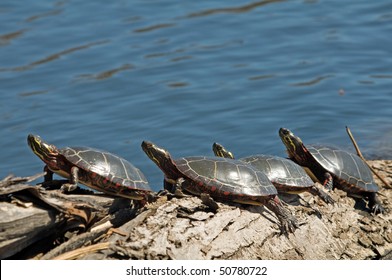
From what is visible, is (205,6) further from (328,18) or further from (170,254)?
(170,254)

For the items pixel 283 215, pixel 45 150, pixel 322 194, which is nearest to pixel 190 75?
pixel 322 194

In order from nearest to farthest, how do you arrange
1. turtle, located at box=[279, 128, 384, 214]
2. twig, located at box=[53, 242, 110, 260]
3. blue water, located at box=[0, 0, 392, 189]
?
1. twig, located at box=[53, 242, 110, 260]
2. turtle, located at box=[279, 128, 384, 214]
3. blue water, located at box=[0, 0, 392, 189]

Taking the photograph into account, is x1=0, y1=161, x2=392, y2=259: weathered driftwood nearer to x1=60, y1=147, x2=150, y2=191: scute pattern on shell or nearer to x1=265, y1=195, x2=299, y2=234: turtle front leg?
x1=265, y1=195, x2=299, y2=234: turtle front leg

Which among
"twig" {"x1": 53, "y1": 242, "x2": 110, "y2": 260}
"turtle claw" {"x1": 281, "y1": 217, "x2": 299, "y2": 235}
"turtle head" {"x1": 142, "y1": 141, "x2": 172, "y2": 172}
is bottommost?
"turtle claw" {"x1": 281, "y1": 217, "x2": 299, "y2": 235}

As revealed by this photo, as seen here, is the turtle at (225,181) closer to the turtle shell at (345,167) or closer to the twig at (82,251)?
the twig at (82,251)

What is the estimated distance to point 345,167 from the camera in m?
7.01

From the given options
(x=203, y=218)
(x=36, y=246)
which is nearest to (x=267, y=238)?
(x=203, y=218)

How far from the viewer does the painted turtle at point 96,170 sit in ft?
18.6

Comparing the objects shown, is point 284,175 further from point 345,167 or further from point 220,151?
point 345,167

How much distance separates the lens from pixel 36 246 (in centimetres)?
533

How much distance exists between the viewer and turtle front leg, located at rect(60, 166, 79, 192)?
5.61m

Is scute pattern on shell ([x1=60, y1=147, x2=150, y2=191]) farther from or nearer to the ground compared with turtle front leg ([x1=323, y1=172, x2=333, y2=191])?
farther from the ground

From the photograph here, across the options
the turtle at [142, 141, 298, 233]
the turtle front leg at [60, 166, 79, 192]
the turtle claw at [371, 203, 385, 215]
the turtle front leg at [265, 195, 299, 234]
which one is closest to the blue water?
the turtle claw at [371, 203, 385, 215]

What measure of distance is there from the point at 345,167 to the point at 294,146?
1.44ft
